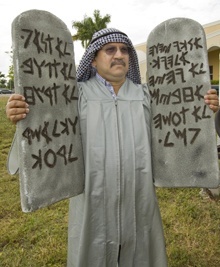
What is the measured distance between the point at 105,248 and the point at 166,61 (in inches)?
50.7

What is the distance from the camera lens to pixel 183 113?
6.37 ft

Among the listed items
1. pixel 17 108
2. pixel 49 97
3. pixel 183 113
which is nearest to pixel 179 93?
pixel 183 113

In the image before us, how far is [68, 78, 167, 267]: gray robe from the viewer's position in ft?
5.96

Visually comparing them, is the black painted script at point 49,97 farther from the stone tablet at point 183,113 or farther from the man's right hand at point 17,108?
the stone tablet at point 183,113

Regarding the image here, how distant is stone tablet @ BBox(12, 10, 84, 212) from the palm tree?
27.0 metres

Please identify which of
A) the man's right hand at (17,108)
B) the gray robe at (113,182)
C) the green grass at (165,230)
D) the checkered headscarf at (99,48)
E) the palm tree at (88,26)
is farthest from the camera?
the palm tree at (88,26)

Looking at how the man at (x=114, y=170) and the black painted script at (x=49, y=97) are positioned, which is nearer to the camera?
the black painted script at (x=49, y=97)

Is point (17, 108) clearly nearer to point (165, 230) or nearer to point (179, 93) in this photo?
point (179, 93)

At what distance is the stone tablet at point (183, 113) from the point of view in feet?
6.23

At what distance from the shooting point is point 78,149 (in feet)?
6.13

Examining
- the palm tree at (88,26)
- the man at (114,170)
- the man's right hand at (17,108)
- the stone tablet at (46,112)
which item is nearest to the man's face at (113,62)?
the man at (114,170)

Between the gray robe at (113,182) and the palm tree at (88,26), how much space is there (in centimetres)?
2709

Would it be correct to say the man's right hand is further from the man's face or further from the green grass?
the green grass

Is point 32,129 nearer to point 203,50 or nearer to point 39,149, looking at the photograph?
point 39,149
